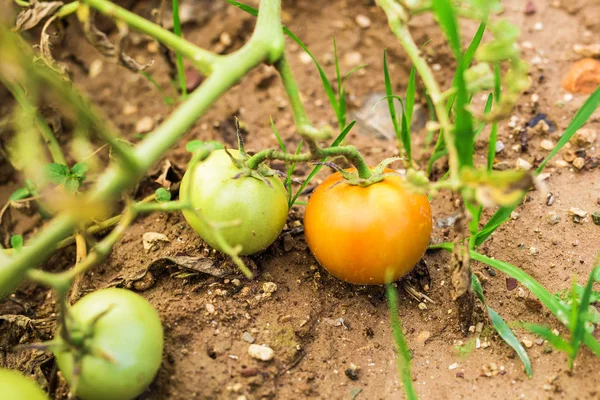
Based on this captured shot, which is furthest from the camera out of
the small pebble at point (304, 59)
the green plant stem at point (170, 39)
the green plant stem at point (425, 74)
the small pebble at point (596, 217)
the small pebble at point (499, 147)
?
the small pebble at point (304, 59)

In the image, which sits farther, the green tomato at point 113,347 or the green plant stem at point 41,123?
the green plant stem at point 41,123

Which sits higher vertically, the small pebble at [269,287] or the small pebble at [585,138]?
the small pebble at [585,138]

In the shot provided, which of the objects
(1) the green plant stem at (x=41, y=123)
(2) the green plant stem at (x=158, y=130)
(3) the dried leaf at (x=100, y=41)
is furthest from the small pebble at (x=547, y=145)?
(1) the green plant stem at (x=41, y=123)

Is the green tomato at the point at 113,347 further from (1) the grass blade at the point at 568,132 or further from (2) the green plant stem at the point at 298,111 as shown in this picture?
(1) the grass blade at the point at 568,132

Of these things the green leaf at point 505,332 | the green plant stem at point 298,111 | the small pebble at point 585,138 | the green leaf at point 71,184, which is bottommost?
the green leaf at point 505,332

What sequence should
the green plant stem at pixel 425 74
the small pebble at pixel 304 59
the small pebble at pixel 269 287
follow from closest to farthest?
the green plant stem at pixel 425 74 → the small pebble at pixel 269 287 → the small pebble at pixel 304 59

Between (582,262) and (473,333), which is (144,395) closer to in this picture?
(473,333)
